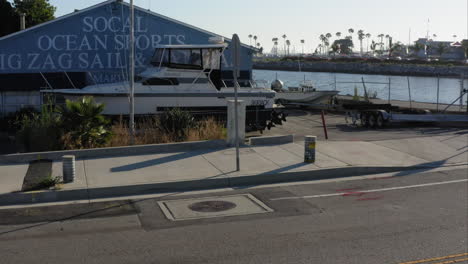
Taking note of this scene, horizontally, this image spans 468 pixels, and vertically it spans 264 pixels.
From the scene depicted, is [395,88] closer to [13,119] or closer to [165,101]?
[165,101]

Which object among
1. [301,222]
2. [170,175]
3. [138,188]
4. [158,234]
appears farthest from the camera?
[170,175]

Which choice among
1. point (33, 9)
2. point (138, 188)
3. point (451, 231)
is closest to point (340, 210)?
point (451, 231)

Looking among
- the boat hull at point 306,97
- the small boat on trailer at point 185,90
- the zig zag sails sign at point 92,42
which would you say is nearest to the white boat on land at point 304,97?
the boat hull at point 306,97

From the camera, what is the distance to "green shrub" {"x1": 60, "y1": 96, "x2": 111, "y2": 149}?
14.2 meters

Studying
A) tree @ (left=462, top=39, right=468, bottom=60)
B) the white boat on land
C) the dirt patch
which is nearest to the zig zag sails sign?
the white boat on land

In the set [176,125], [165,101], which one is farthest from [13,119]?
[176,125]

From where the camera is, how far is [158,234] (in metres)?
8.12

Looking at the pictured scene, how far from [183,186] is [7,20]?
94.5 feet

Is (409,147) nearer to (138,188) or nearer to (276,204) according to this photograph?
(276,204)

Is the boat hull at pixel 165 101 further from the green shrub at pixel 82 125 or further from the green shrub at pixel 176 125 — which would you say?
the green shrub at pixel 82 125

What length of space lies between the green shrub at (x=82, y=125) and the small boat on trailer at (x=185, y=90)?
12.7 ft

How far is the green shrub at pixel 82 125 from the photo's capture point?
1418 centimetres

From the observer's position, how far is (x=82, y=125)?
47.2 ft

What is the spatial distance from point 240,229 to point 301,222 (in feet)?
3.35
